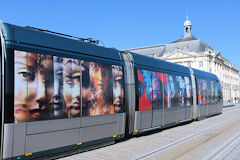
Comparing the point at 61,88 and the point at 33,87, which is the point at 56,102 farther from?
the point at 33,87

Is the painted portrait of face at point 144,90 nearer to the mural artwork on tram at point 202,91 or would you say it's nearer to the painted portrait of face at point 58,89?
the painted portrait of face at point 58,89

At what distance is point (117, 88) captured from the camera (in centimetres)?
892

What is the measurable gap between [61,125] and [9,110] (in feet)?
4.94

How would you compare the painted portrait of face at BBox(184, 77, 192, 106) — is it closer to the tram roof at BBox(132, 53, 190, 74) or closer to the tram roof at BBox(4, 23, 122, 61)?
the tram roof at BBox(132, 53, 190, 74)

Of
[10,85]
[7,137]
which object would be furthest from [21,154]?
[10,85]

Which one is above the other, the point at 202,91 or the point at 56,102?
the point at 202,91

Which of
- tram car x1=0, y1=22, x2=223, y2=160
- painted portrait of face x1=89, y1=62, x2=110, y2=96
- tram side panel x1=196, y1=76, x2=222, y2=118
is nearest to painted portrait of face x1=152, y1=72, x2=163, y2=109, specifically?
tram car x1=0, y1=22, x2=223, y2=160

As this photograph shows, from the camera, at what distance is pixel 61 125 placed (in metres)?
6.70

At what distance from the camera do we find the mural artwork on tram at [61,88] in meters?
5.89

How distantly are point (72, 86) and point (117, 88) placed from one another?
2168 mm

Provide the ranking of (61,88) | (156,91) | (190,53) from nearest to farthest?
(61,88)
(156,91)
(190,53)

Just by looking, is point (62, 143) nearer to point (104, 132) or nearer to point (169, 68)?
point (104, 132)

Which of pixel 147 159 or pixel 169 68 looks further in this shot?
pixel 169 68

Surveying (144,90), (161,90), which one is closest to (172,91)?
(161,90)
